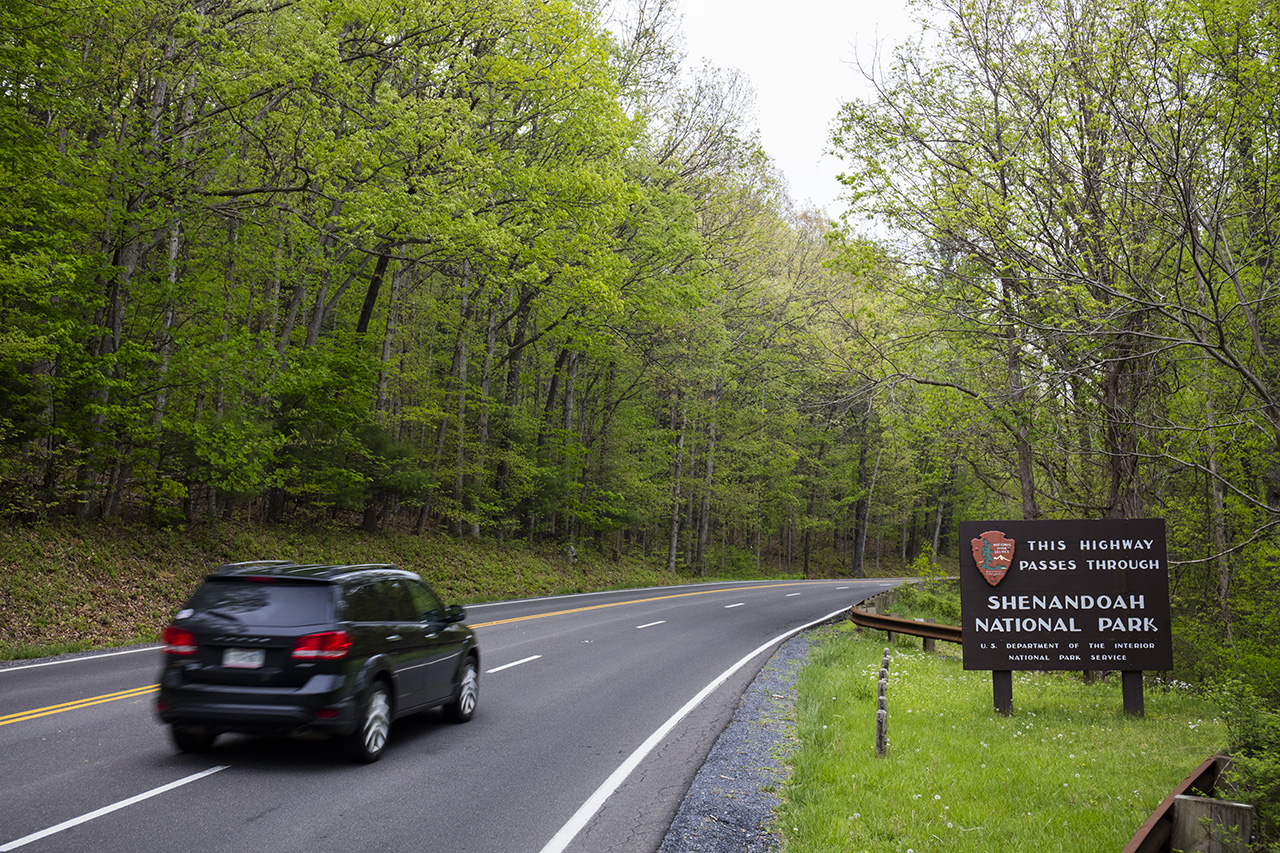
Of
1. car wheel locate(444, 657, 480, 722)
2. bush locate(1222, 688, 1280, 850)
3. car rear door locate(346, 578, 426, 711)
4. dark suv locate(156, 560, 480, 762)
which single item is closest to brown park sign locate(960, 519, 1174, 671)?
bush locate(1222, 688, 1280, 850)

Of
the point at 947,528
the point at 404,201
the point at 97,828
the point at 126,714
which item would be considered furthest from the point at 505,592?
the point at 947,528

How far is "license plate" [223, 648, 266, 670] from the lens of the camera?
6384 mm

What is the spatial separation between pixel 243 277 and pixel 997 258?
21555 mm

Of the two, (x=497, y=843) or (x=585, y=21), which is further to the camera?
(x=585, y=21)

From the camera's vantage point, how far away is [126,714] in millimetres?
7957

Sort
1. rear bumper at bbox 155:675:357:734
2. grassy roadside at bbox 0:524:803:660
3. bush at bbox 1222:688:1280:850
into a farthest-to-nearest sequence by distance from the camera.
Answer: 1. grassy roadside at bbox 0:524:803:660
2. rear bumper at bbox 155:675:357:734
3. bush at bbox 1222:688:1280:850

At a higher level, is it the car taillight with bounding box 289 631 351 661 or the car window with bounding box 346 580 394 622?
the car window with bounding box 346 580 394 622

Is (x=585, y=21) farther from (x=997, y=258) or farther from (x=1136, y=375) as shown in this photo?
(x=1136, y=375)

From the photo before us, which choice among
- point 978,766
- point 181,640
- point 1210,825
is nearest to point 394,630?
point 181,640

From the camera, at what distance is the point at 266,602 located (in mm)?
6621

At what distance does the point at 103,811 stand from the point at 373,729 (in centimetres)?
202

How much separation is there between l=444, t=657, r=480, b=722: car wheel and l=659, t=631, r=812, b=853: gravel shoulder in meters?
2.75

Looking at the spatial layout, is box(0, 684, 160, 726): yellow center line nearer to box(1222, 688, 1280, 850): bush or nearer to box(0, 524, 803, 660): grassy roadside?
box(0, 524, 803, 660): grassy roadside

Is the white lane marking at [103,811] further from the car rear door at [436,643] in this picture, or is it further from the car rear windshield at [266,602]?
the car rear door at [436,643]
